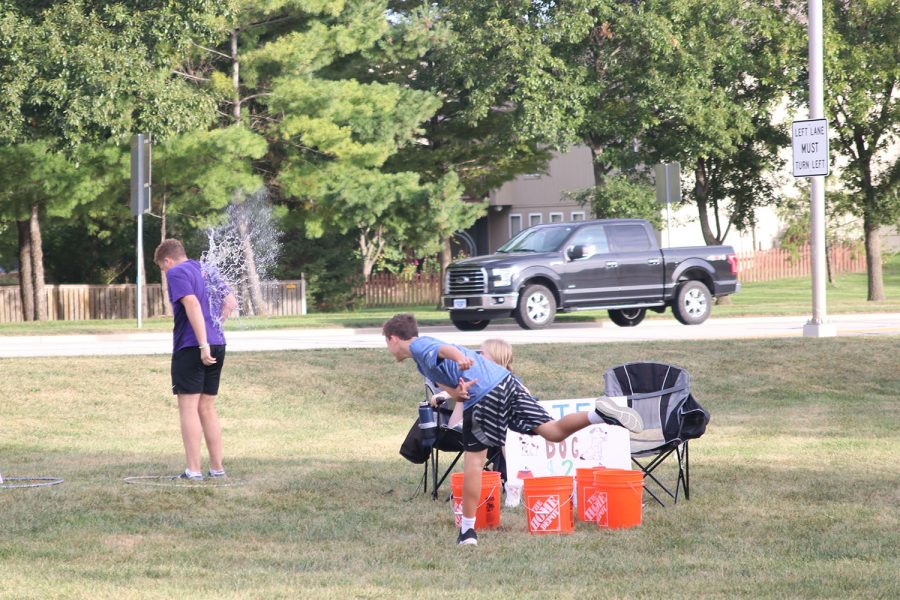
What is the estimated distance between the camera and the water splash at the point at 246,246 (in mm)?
33188

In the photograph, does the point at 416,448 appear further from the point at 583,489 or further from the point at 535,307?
the point at 535,307

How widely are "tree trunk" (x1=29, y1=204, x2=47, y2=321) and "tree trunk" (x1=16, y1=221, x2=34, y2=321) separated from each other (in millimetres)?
310

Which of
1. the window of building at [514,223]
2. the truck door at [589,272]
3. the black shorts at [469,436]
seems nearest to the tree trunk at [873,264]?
the truck door at [589,272]

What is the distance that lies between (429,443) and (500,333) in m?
13.8

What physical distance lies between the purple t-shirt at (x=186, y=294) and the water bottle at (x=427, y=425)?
67.6 inches

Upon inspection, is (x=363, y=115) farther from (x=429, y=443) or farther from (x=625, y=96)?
(x=429, y=443)

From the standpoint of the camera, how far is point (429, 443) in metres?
9.48

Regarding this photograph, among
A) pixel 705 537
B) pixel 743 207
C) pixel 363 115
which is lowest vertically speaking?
pixel 705 537

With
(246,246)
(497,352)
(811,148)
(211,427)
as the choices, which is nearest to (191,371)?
(211,427)

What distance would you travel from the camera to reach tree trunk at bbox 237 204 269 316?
3362cm

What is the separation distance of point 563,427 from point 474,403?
54 cm

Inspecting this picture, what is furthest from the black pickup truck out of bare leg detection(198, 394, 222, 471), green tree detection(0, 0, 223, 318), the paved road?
bare leg detection(198, 394, 222, 471)

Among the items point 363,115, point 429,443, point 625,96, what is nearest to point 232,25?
point 363,115

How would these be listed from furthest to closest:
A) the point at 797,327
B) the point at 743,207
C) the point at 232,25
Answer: the point at 743,207, the point at 232,25, the point at 797,327
